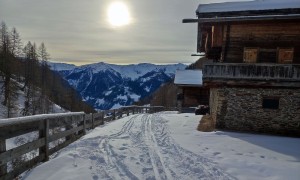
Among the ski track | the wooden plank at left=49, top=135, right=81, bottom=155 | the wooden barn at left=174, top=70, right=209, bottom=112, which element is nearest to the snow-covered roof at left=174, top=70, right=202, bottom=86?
the wooden barn at left=174, top=70, right=209, bottom=112

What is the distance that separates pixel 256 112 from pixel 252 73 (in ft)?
7.19

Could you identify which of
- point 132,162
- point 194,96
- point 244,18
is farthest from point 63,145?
point 194,96

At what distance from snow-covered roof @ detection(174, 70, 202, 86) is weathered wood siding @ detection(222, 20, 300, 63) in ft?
64.7

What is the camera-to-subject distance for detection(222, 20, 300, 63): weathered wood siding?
17547 millimetres

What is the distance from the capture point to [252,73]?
17391mm

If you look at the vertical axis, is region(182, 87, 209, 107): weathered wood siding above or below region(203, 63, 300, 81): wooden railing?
below

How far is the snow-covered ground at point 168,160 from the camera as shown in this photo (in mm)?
7453

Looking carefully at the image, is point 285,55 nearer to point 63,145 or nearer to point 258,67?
point 258,67

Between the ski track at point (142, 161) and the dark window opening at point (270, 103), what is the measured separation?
7.51 m

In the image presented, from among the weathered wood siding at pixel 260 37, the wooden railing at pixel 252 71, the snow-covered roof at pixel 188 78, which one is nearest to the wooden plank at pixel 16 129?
the wooden railing at pixel 252 71

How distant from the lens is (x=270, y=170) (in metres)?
8.31

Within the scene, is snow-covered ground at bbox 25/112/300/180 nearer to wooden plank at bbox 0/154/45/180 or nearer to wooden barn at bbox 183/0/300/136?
wooden plank at bbox 0/154/45/180

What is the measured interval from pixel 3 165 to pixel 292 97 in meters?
15.0

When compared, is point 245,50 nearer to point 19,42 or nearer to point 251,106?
point 251,106
